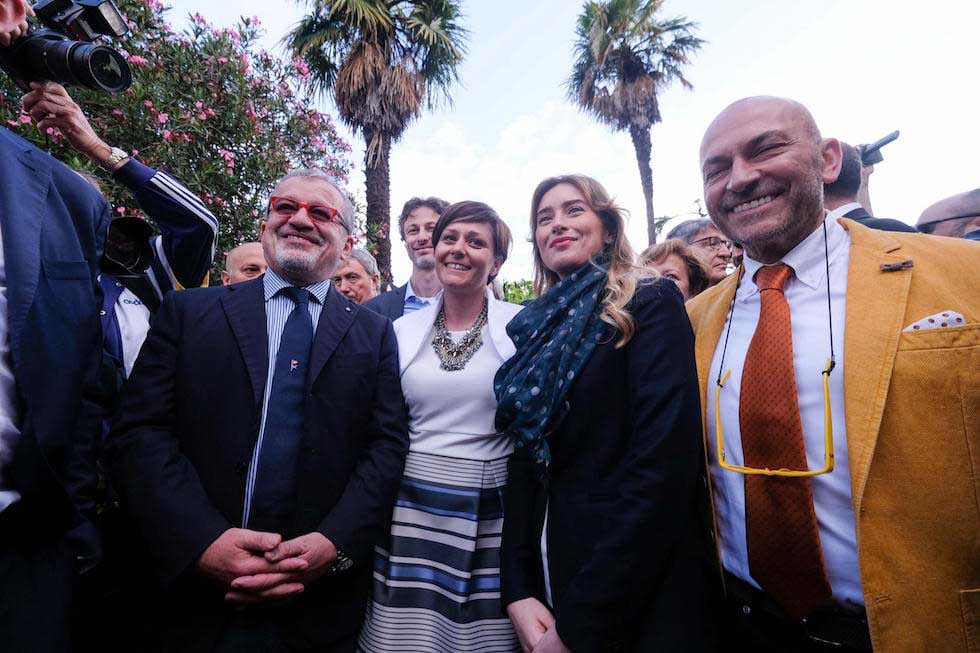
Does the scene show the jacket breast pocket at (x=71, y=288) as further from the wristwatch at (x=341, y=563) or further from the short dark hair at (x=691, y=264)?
the short dark hair at (x=691, y=264)

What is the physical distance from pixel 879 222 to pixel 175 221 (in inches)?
137

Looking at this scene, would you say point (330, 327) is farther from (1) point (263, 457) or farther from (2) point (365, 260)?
(2) point (365, 260)

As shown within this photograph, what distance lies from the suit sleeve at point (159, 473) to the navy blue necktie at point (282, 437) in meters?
0.14

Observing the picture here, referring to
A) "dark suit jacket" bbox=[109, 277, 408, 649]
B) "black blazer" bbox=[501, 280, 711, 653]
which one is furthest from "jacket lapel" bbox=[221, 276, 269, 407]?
"black blazer" bbox=[501, 280, 711, 653]

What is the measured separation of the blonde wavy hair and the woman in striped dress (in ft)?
1.42

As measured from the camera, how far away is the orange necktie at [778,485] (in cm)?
144

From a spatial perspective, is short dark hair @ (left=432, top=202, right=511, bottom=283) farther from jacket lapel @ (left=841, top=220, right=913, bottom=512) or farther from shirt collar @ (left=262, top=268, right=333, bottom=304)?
jacket lapel @ (left=841, top=220, right=913, bottom=512)

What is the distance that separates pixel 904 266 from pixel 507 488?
161cm

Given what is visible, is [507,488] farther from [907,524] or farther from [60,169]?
[60,169]

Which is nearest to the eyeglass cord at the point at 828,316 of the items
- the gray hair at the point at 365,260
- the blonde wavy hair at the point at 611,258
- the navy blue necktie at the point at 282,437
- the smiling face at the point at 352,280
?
the blonde wavy hair at the point at 611,258

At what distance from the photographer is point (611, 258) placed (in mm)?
2189

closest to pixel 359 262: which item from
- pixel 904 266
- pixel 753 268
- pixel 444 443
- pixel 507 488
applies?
pixel 444 443

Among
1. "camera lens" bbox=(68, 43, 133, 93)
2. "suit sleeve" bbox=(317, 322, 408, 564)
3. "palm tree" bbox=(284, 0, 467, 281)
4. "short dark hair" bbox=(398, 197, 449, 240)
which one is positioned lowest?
"suit sleeve" bbox=(317, 322, 408, 564)

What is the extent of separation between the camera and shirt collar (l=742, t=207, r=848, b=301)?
1.70 meters
